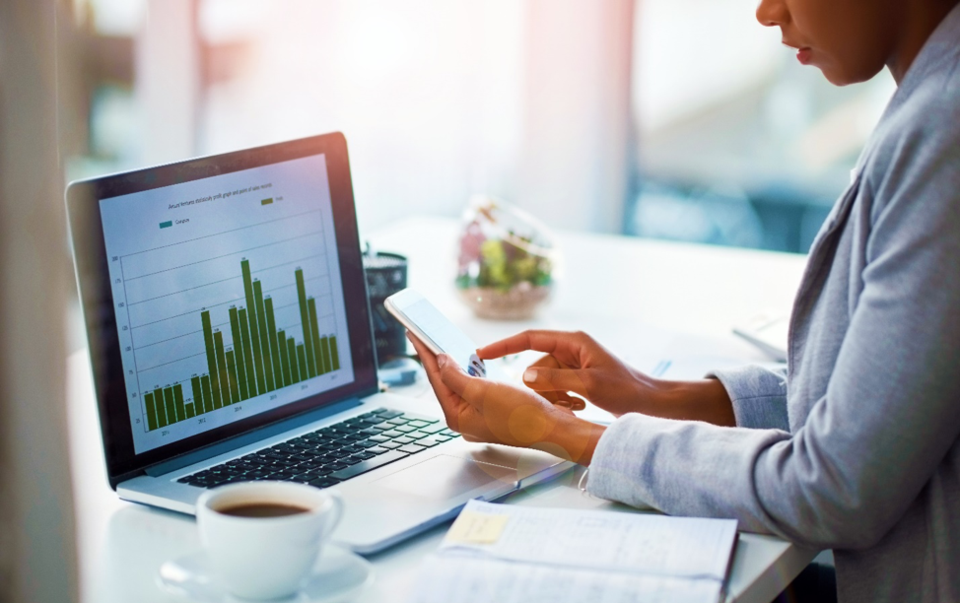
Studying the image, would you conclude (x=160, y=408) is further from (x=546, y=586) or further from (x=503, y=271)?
(x=503, y=271)

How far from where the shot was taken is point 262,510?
2.29 ft

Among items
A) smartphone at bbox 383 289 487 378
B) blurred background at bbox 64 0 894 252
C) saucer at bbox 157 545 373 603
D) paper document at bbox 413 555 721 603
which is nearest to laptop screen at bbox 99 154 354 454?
smartphone at bbox 383 289 487 378

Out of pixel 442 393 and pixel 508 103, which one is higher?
pixel 508 103

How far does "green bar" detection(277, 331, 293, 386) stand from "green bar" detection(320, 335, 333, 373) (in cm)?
5

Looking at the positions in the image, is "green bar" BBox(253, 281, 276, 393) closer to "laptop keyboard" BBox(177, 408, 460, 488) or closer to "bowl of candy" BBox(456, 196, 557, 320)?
"laptop keyboard" BBox(177, 408, 460, 488)

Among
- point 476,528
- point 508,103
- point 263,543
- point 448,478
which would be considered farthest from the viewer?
point 508,103

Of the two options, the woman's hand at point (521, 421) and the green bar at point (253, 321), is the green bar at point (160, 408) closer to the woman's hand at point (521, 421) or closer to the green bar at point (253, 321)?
the green bar at point (253, 321)

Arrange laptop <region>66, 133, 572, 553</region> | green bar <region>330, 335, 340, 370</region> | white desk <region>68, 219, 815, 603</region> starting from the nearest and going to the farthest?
white desk <region>68, 219, 815, 603</region> → laptop <region>66, 133, 572, 553</region> → green bar <region>330, 335, 340, 370</region>

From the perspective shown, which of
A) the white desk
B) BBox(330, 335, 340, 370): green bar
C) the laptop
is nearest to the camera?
the white desk

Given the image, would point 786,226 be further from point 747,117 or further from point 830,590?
point 830,590

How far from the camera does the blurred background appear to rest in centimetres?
227

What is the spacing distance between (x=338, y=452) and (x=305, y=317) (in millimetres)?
162

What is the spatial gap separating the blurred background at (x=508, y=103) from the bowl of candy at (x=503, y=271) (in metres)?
0.56

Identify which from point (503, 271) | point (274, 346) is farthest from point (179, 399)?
point (503, 271)
